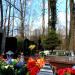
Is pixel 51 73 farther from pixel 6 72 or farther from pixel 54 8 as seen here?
pixel 54 8

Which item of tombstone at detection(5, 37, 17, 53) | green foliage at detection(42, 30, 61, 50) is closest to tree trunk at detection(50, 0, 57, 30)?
green foliage at detection(42, 30, 61, 50)

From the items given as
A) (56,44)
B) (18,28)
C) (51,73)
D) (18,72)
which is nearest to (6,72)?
(18,72)

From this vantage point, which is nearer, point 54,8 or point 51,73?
point 51,73

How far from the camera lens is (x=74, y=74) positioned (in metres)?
5.11

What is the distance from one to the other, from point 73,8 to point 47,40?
565cm

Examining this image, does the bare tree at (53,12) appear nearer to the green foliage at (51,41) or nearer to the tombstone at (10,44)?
the green foliage at (51,41)

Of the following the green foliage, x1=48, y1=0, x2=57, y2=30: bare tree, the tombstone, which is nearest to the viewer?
the tombstone

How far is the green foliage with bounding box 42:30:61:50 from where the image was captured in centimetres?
3441

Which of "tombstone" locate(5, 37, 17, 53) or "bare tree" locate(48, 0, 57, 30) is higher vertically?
"bare tree" locate(48, 0, 57, 30)

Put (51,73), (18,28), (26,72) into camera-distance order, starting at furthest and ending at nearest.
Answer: (18,28)
(26,72)
(51,73)

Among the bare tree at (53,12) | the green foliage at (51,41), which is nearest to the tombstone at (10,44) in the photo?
the green foliage at (51,41)

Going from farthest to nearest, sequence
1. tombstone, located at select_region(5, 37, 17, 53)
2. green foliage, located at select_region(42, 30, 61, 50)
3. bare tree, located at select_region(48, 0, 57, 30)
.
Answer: bare tree, located at select_region(48, 0, 57, 30)
green foliage, located at select_region(42, 30, 61, 50)
tombstone, located at select_region(5, 37, 17, 53)

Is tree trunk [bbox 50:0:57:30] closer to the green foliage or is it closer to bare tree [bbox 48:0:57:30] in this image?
bare tree [bbox 48:0:57:30]

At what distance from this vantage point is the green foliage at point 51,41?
34406 millimetres
